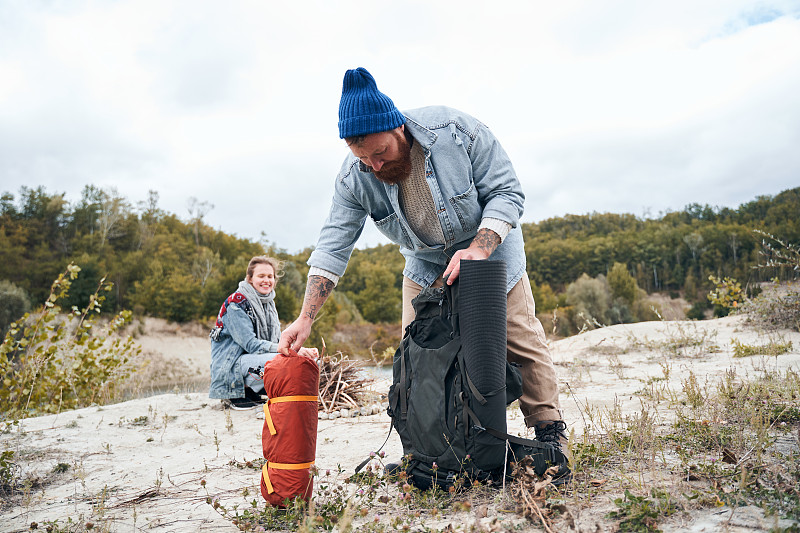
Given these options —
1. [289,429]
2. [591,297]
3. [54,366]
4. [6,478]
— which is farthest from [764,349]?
[591,297]

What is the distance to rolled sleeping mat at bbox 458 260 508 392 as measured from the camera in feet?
7.70

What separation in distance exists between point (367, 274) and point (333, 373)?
55.8m

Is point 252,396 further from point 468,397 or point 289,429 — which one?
point 468,397

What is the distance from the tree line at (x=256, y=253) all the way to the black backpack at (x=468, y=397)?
2224 cm

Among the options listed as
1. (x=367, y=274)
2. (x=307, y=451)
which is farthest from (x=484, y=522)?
(x=367, y=274)

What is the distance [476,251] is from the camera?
2492 millimetres

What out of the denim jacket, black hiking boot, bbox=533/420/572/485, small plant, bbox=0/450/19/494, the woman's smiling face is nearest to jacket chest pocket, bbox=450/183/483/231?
the denim jacket

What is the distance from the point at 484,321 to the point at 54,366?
276 inches

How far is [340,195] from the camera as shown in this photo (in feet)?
10.0

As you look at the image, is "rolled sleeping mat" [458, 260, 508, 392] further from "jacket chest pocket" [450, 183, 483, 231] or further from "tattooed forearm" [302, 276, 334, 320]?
"tattooed forearm" [302, 276, 334, 320]

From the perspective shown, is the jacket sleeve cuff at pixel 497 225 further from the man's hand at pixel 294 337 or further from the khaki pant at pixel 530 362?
the man's hand at pixel 294 337

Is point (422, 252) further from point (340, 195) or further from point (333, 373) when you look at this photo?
point (333, 373)

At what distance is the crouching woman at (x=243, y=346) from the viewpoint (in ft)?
18.9

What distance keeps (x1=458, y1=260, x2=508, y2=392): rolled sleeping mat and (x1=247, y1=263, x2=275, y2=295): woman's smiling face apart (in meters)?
4.16
